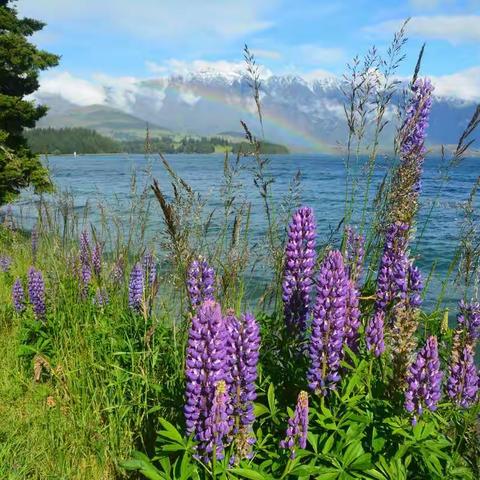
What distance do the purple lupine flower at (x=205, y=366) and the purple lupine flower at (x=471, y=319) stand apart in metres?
1.62

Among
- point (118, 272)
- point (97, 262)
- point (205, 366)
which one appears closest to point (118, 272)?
point (118, 272)

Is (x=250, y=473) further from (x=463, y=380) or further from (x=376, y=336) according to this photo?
(x=463, y=380)

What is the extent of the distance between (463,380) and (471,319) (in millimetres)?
452

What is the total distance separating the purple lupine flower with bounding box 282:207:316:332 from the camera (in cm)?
293

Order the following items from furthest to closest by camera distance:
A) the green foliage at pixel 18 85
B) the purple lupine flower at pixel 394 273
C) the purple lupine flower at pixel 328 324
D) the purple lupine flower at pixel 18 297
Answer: the green foliage at pixel 18 85 < the purple lupine flower at pixel 18 297 < the purple lupine flower at pixel 394 273 < the purple lupine flower at pixel 328 324

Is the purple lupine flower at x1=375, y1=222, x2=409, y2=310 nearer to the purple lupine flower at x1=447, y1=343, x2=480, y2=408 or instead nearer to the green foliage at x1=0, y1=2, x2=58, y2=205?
the purple lupine flower at x1=447, y1=343, x2=480, y2=408

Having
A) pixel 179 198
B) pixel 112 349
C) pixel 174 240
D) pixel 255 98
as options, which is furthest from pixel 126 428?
pixel 255 98

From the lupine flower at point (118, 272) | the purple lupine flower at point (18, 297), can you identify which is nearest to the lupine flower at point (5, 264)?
the purple lupine flower at point (18, 297)

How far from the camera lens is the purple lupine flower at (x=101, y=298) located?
15.5 feet

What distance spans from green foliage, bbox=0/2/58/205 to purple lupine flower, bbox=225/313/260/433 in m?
15.8

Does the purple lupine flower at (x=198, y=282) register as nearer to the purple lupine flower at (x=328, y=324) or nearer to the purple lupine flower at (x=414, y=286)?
the purple lupine flower at (x=328, y=324)

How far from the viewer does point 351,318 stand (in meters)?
2.75

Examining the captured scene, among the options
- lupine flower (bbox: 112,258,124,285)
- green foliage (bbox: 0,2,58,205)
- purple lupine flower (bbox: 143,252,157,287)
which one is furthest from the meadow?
green foliage (bbox: 0,2,58,205)

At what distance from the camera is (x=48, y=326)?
4.54 m
